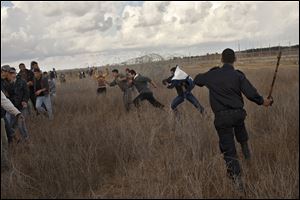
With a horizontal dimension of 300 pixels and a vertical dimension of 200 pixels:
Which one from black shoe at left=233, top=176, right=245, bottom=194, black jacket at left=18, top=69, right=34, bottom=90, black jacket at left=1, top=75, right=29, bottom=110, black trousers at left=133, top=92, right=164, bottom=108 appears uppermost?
black jacket at left=18, top=69, right=34, bottom=90

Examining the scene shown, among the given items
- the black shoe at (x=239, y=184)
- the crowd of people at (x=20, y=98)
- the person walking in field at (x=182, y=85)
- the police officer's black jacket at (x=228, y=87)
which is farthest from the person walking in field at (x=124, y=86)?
the black shoe at (x=239, y=184)

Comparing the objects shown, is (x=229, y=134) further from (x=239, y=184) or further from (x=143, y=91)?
(x=143, y=91)

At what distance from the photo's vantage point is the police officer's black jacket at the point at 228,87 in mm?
5227

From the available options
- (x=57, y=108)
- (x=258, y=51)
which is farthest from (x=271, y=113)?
(x=258, y=51)

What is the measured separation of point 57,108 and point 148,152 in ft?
28.5

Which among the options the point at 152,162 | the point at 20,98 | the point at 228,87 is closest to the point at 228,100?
the point at 228,87

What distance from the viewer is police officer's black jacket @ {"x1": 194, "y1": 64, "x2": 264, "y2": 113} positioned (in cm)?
523

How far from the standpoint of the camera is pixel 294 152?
5.98m

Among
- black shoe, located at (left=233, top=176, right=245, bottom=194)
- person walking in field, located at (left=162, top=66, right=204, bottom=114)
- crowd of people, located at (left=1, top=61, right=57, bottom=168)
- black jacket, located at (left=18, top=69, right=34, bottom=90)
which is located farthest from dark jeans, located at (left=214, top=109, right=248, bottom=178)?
black jacket, located at (left=18, top=69, right=34, bottom=90)

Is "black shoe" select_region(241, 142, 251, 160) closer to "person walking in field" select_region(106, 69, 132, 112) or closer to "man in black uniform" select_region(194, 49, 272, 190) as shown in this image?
"man in black uniform" select_region(194, 49, 272, 190)

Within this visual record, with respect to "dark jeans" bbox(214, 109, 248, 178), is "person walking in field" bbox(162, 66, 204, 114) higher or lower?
higher

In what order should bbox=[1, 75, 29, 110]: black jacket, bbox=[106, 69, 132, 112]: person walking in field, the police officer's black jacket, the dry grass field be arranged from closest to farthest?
the dry grass field
the police officer's black jacket
bbox=[1, 75, 29, 110]: black jacket
bbox=[106, 69, 132, 112]: person walking in field

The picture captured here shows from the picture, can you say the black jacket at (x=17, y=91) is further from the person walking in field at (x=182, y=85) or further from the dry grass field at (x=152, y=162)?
the person walking in field at (x=182, y=85)

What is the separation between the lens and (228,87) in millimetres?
5277
